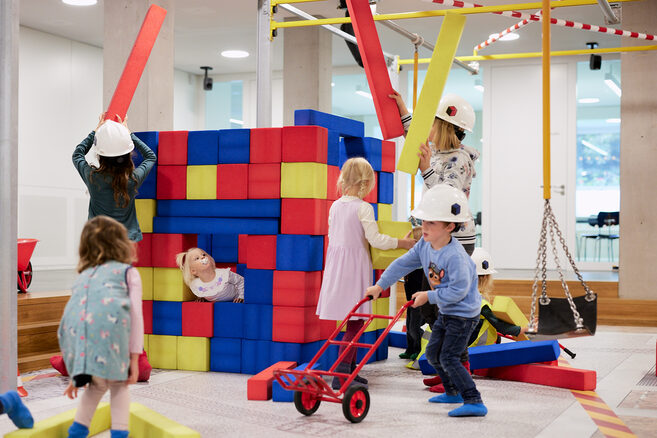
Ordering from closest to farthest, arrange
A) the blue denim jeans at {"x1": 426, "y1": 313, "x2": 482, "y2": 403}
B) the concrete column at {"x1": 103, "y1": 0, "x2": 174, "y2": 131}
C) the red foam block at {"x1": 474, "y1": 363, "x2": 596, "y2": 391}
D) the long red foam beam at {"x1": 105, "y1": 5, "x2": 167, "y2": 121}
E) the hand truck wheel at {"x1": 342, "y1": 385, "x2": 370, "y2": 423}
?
1. the hand truck wheel at {"x1": 342, "y1": 385, "x2": 370, "y2": 423}
2. the blue denim jeans at {"x1": 426, "y1": 313, "x2": 482, "y2": 403}
3. the red foam block at {"x1": 474, "y1": 363, "x2": 596, "y2": 391}
4. the long red foam beam at {"x1": 105, "y1": 5, "x2": 167, "y2": 121}
5. the concrete column at {"x1": 103, "y1": 0, "x2": 174, "y2": 131}

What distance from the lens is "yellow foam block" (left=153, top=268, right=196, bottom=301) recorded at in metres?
5.36

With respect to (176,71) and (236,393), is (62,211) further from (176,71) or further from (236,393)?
(236,393)

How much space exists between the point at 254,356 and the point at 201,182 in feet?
4.10

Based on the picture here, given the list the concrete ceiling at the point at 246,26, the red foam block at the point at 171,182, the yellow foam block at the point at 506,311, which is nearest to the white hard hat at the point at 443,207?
the yellow foam block at the point at 506,311

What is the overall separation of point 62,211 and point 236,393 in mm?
8114

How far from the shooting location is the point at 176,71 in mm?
14430

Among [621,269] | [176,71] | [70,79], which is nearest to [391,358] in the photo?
[621,269]

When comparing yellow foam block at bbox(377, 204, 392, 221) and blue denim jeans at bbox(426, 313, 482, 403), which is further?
yellow foam block at bbox(377, 204, 392, 221)

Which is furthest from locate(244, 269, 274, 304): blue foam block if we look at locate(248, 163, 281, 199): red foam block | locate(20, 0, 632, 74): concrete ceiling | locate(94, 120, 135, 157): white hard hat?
locate(20, 0, 632, 74): concrete ceiling

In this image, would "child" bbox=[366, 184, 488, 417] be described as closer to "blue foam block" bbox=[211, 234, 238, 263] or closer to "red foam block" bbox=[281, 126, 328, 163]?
"red foam block" bbox=[281, 126, 328, 163]

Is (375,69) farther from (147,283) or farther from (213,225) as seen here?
(147,283)

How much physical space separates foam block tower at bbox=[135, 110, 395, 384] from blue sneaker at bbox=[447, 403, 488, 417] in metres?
1.31

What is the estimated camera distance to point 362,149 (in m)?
5.68

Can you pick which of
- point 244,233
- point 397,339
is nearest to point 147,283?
point 244,233
